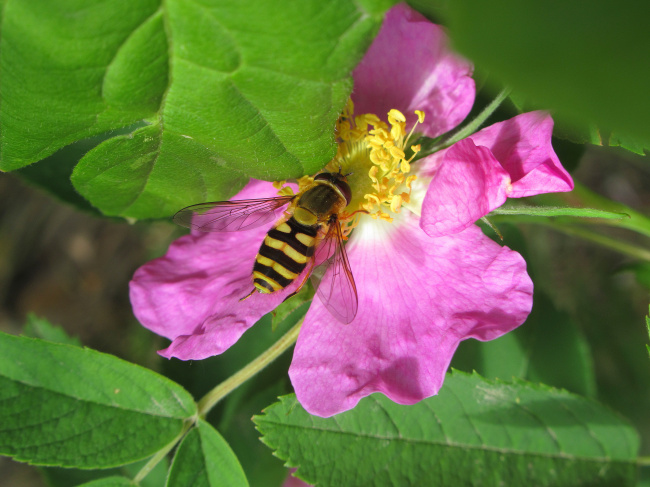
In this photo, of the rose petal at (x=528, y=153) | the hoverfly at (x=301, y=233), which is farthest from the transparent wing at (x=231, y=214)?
the rose petal at (x=528, y=153)

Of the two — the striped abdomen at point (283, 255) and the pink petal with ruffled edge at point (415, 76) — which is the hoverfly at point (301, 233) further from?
the pink petal with ruffled edge at point (415, 76)

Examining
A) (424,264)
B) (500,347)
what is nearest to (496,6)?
(424,264)

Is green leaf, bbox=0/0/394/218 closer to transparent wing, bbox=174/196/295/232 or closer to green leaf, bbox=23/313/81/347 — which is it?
transparent wing, bbox=174/196/295/232

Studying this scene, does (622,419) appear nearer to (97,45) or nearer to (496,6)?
(496,6)

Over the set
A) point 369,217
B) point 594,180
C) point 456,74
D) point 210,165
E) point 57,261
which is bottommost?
point 57,261

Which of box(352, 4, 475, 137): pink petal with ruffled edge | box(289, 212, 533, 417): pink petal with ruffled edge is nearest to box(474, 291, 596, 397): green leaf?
box(289, 212, 533, 417): pink petal with ruffled edge
